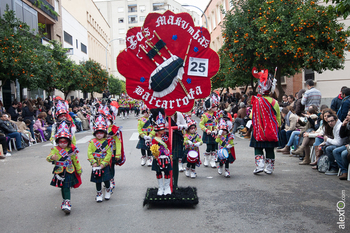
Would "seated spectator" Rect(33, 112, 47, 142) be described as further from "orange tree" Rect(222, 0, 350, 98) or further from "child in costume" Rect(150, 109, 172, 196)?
"child in costume" Rect(150, 109, 172, 196)

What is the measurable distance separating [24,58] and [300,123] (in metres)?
12.0

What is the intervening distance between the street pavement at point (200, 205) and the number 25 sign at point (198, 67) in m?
2.16

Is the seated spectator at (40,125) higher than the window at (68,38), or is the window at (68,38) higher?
the window at (68,38)

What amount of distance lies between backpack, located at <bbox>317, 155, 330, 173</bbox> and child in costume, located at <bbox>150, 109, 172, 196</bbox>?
4.10 meters

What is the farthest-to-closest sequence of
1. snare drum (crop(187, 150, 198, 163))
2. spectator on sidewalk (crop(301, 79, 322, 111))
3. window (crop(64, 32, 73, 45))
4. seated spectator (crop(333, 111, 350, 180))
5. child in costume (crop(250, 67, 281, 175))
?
window (crop(64, 32, 73, 45))
spectator on sidewalk (crop(301, 79, 322, 111))
child in costume (crop(250, 67, 281, 175))
seated spectator (crop(333, 111, 350, 180))
snare drum (crop(187, 150, 198, 163))

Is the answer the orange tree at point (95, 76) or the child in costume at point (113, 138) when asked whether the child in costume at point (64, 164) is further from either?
the orange tree at point (95, 76)

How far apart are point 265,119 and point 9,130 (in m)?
9.64

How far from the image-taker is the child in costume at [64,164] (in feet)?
16.9

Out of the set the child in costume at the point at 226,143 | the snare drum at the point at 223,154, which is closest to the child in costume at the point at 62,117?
the snare drum at the point at 223,154

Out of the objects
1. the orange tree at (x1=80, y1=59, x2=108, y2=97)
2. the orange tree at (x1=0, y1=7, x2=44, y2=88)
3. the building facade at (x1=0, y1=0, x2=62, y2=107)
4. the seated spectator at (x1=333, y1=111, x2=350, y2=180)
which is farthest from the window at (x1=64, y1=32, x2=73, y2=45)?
the seated spectator at (x1=333, y1=111, x2=350, y2=180)

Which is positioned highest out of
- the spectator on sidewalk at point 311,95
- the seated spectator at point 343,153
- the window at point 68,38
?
the window at point 68,38

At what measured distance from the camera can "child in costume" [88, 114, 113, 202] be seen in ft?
18.1

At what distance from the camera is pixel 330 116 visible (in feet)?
23.6

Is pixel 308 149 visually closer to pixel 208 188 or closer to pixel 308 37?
pixel 208 188
